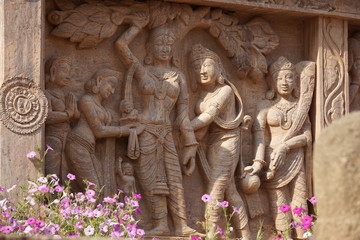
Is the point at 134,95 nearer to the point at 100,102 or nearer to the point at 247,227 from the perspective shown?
the point at 100,102

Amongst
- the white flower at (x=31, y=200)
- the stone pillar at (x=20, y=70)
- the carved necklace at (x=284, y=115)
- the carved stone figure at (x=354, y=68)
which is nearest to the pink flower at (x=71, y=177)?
the stone pillar at (x=20, y=70)

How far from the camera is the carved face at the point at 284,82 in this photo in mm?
10758

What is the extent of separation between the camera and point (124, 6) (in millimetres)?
9961

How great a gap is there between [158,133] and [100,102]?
604 mm

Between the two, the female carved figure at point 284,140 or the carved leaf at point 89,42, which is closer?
the carved leaf at point 89,42

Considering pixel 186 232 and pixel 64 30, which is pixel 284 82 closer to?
pixel 186 232

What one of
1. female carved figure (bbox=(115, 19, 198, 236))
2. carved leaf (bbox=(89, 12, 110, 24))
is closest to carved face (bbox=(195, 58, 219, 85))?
female carved figure (bbox=(115, 19, 198, 236))

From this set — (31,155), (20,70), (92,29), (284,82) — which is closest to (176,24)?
(92,29)

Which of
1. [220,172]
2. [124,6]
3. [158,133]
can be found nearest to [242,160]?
[220,172]

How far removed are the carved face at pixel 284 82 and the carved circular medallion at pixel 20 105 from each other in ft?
9.17

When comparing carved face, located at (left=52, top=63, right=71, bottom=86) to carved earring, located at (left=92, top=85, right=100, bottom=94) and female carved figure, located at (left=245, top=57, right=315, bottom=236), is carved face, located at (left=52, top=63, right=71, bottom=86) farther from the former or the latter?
female carved figure, located at (left=245, top=57, right=315, bottom=236)

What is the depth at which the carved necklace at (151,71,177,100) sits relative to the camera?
32.7 feet

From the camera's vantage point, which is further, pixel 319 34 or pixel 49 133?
pixel 319 34

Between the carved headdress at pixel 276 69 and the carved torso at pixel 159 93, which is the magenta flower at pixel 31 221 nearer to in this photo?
the carved torso at pixel 159 93
